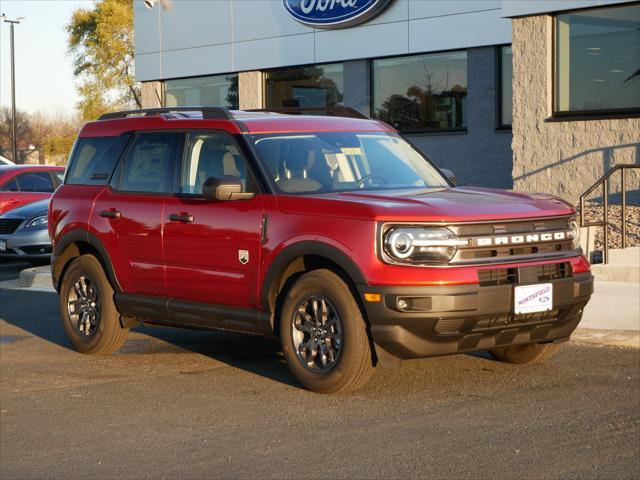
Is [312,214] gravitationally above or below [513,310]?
above

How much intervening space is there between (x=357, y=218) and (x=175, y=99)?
81.3ft

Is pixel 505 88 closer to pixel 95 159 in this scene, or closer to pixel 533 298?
pixel 95 159

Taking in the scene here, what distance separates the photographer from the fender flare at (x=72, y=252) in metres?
9.56

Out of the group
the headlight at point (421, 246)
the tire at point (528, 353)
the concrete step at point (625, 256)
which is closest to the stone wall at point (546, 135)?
the concrete step at point (625, 256)

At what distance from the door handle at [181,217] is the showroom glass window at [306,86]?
18.6 m

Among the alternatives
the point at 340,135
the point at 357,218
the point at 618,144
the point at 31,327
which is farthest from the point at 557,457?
the point at 618,144

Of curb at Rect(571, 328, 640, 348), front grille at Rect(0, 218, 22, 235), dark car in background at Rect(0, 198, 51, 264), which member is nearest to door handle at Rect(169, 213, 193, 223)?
curb at Rect(571, 328, 640, 348)

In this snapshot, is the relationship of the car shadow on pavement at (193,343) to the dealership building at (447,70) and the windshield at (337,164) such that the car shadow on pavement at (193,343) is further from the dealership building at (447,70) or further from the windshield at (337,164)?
the dealership building at (447,70)

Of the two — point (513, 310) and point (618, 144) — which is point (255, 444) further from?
point (618, 144)

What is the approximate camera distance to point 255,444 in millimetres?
6496

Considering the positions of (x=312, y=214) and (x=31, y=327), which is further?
(x=31, y=327)

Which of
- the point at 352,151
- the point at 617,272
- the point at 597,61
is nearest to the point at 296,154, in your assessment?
the point at 352,151

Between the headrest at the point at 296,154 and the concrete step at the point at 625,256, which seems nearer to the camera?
the headrest at the point at 296,154

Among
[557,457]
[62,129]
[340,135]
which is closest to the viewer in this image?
[557,457]
